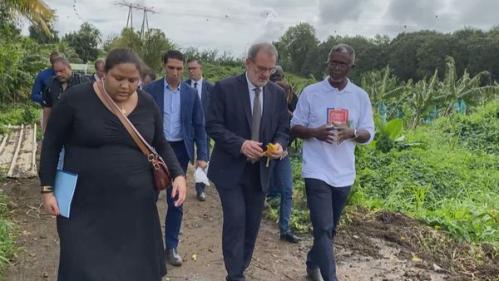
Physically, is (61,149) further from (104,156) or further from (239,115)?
(239,115)

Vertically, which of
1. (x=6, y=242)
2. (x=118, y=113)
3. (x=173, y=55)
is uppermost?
(x=173, y=55)

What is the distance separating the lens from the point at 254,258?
527 cm

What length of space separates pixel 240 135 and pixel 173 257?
1.42 metres

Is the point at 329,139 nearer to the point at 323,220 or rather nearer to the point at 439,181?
the point at 323,220

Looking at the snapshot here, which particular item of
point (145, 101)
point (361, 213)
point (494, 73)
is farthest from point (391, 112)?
point (494, 73)

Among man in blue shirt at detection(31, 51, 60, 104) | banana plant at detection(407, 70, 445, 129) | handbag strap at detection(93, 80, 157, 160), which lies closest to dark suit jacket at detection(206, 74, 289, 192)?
handbag strap at detection(93, 80, 157, 160)

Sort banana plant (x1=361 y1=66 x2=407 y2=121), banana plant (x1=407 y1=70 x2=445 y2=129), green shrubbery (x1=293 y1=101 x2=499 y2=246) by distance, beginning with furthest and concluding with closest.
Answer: banana plant (x1=361 y1=66 x2=407 y2=121) → banana plant (x1=407 y1=70 x2=445 y2=129) → green shrubbery (x1=293 y1=101 x2=499 y2=246)

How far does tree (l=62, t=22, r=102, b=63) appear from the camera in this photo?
→ 2082 inches

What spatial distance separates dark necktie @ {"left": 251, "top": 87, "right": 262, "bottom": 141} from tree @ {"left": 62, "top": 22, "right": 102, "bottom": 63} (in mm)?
50992

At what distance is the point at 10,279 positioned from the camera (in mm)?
4609

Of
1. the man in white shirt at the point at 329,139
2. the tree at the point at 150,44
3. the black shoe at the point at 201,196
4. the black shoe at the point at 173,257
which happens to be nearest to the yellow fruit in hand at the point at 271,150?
the man in white shirt at the point at 329,139

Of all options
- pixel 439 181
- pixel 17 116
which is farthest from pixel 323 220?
pixel 17 116

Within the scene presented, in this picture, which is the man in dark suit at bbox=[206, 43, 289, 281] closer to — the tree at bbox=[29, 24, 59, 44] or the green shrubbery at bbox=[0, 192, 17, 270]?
the green shrubbery at bbox=[0, 192, 17, 270]

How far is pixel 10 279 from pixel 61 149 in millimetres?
1952
